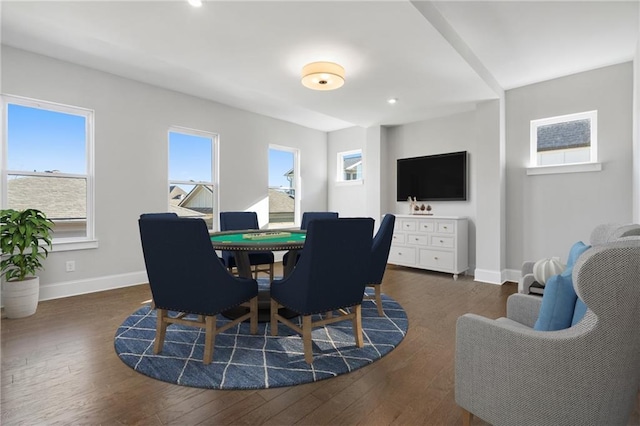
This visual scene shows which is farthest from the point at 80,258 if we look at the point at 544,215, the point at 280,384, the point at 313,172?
the point at 544,215

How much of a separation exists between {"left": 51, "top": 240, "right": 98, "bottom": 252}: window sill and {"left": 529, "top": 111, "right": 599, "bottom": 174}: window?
574 centimetres

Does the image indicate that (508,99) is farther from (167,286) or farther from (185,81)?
(167,286)

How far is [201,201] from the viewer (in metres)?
4.92

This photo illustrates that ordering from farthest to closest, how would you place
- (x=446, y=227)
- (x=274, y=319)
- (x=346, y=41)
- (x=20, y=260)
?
(x=446, y=227) < (x=20, y=260) < (x=346, y=41) < (x=274, y=319)

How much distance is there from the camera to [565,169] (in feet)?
12.7

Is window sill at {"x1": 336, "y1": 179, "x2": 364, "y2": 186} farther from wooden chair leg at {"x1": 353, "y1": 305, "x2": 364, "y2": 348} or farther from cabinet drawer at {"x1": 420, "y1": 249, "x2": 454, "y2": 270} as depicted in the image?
wooden chair leg at {"x1": 353, "y1": 305, "x2": 364, "y2": 348}

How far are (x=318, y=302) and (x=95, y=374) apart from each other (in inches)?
56.1

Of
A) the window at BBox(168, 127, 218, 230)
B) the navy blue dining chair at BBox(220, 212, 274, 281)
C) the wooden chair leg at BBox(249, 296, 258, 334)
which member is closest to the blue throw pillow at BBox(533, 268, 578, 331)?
the wooden chair leg at BBox(249, 296, 258, 334)

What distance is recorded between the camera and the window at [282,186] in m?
5.95

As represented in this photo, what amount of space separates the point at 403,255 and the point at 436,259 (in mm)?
552

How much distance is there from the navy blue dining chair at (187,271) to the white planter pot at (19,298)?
1.88 meters

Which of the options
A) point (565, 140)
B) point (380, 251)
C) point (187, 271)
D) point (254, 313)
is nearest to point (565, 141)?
point (565, 140)

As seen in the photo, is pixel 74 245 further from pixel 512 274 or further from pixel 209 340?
pixel 512 274

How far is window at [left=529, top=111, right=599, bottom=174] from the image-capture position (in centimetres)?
378
